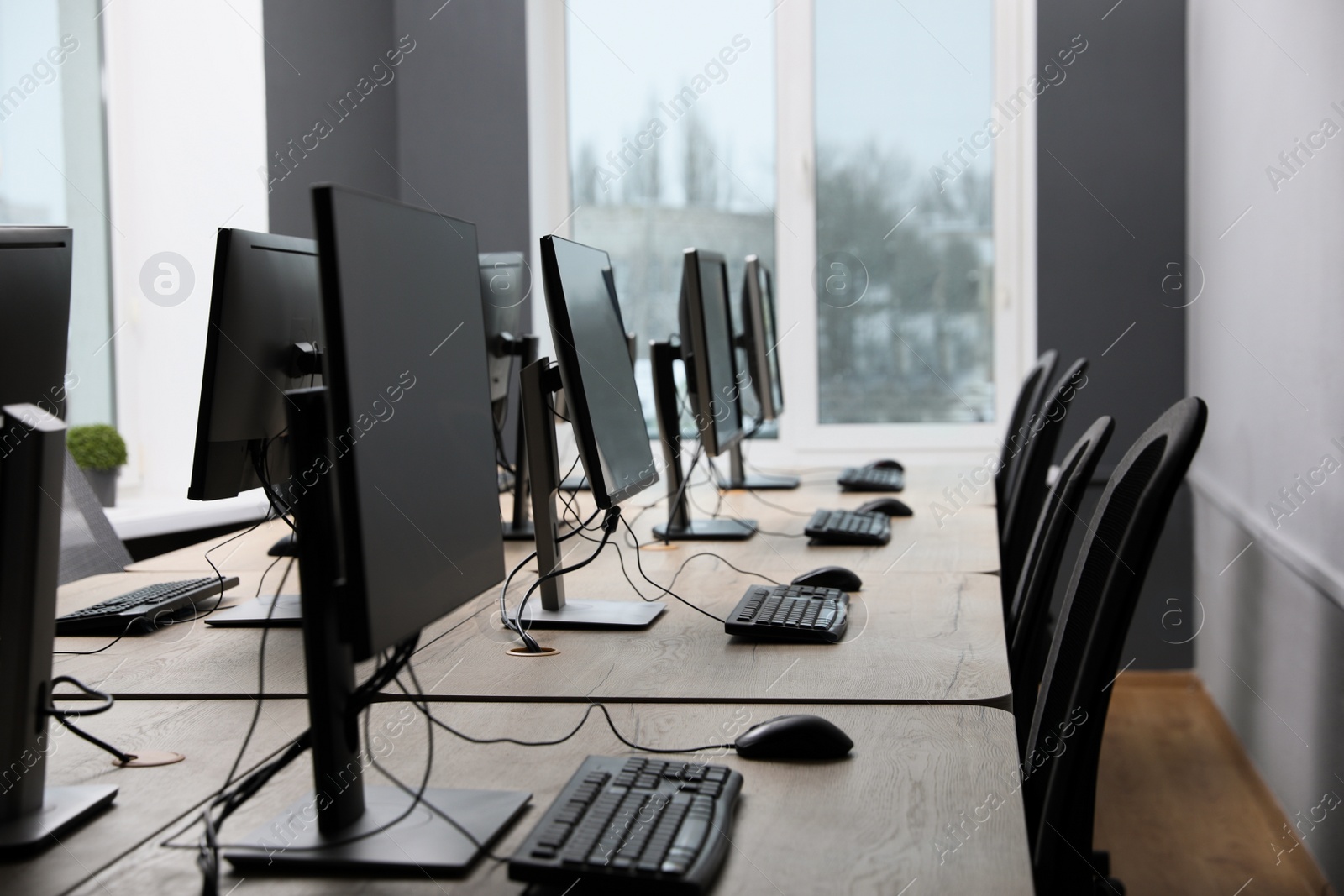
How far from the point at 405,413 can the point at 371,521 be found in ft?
0.41

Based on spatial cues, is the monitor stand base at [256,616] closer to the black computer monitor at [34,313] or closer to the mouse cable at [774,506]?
the black computer monitor at [34,313]

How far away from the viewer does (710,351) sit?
2.26 metres

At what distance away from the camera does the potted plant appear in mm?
3023

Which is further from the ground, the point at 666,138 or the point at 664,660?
the point at 666,138

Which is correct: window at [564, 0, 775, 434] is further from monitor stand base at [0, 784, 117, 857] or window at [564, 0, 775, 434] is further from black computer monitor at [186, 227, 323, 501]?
monitor stand base at [0, 784, 117, 857]

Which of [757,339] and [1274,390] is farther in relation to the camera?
[757,339]

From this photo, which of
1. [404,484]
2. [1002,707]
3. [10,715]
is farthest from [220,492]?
[1002,707]

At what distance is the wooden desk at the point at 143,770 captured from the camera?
2.94 ft

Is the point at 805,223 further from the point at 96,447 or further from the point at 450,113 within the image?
the point at 96,447

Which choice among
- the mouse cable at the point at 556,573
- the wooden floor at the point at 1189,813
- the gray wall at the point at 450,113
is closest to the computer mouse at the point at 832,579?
the mouse cable at the point at 556,573

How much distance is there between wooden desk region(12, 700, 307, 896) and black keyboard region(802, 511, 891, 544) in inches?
51.3

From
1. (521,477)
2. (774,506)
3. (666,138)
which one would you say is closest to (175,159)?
(666,138)


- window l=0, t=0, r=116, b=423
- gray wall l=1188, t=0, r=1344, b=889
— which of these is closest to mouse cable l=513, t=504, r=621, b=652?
gray wall l=1188, t=0, r=1344, b=889

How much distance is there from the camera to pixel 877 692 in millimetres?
1318
